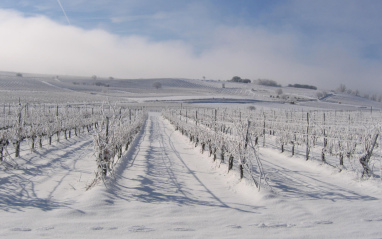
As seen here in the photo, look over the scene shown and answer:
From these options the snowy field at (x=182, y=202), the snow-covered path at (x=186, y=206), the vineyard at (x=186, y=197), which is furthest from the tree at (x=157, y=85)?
the snow-covered path at (x=186, y=206)

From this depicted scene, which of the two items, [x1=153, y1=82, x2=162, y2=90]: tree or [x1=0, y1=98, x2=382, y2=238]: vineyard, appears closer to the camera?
[x1=0, y1=98, x2=382, y2=238]: vineyard

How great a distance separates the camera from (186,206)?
4695 mm

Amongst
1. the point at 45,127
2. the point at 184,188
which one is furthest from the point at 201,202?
the point at 45,127

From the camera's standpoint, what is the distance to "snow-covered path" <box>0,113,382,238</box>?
12.5 feet

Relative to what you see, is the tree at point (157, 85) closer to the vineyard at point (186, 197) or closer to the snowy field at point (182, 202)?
the vineyard at point (186, 197)

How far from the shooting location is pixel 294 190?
5633mm

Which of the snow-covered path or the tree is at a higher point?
the tree

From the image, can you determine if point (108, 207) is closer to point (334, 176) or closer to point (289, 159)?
point (334, 176)

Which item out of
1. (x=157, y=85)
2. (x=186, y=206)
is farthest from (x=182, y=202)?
(x=157, y=85)

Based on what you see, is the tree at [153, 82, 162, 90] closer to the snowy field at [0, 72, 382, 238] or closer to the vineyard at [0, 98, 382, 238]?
the vineyard at [0, 98, 382, 238]

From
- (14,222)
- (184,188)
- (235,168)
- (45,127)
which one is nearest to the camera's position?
(14,222)

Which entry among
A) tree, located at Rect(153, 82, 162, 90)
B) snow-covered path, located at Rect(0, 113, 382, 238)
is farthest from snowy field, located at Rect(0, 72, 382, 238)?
tree, located at Rect(153, 82, 162, 90)

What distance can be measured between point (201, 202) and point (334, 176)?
11.9ft

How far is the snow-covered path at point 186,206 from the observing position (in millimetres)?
3820
